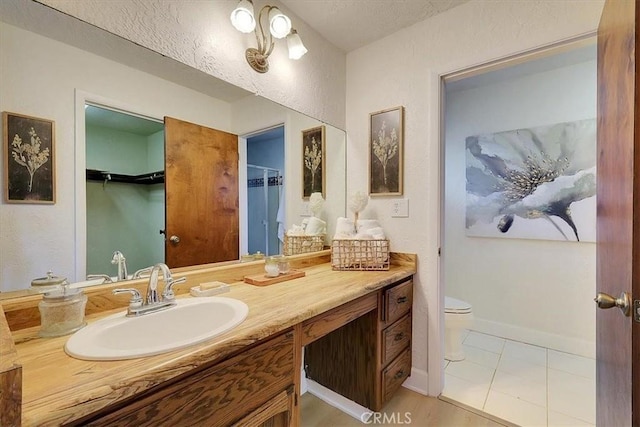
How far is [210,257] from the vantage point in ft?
4.69

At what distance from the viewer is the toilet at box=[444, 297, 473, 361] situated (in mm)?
2131

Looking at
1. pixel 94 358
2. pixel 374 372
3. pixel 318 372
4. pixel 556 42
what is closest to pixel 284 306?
pixel 94 358

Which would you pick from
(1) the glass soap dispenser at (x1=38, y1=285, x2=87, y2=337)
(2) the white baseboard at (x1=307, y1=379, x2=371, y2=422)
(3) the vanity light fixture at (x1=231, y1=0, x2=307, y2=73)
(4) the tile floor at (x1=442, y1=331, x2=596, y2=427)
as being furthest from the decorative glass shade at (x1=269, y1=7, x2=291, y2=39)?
(4) the tile floor at (x1=442, y1=331, x2=596, y2=427)

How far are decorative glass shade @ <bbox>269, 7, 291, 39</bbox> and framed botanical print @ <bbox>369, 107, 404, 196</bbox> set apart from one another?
2.55 ft

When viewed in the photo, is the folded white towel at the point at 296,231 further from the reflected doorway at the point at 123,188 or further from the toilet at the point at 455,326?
the toilet at the point at 455,326

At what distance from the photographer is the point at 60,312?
31.7 inches

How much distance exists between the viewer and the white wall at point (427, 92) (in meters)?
1.54

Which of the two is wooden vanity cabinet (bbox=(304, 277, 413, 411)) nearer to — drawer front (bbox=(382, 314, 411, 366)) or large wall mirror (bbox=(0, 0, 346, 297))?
drawer front (bbox=(382, 314, 411, 366))

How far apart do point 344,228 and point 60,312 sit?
1.42 metres

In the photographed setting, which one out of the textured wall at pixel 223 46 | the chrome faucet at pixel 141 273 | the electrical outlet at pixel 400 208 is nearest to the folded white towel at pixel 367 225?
the electrical outlet at pixel 400 208

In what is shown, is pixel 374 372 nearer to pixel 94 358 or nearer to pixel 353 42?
pixel 94 358

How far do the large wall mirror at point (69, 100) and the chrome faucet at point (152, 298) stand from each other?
224 millimetres

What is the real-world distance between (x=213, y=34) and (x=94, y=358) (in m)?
1.36

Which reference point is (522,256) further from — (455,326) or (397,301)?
(397,301)
